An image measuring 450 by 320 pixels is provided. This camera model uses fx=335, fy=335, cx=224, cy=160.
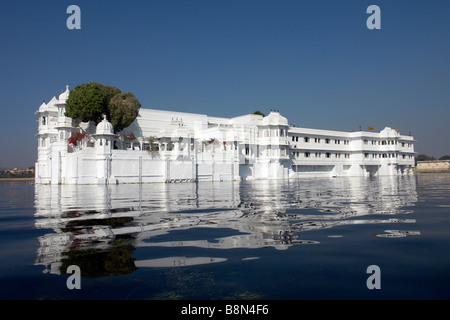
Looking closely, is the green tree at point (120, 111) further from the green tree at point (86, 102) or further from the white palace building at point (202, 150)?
the white palace building at point (202, 150)

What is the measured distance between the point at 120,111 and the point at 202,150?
12.9 metres

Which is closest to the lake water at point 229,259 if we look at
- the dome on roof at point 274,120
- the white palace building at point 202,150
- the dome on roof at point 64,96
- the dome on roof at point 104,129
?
the dome on roof at point 104,129

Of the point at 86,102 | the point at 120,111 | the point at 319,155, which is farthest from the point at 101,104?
the point at 319,155

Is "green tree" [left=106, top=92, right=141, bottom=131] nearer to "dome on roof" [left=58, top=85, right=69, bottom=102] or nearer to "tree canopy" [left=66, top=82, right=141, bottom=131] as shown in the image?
"tree canopy" [left=66, top=82, right=141, bottom=131]

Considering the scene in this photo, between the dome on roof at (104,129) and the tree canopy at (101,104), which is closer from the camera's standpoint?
the dome on roof at (104,129)

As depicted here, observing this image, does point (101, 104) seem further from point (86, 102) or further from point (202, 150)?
point (202, 150)

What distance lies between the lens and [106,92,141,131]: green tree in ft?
142

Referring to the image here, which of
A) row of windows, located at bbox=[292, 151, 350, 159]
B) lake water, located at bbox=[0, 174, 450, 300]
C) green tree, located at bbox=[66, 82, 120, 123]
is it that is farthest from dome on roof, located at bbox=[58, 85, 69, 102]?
lake water, located at bbox=[0, 174, 450, 300]

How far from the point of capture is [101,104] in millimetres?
42000

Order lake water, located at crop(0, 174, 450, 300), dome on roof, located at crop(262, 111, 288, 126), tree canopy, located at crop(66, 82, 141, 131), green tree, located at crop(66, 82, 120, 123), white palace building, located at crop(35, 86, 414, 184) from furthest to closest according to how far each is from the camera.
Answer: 1. dome on roof, located at crop(262, 111, 288, 126)
2. tree canopy, located at crop(66, 82, 141, 131)
3. green tree, located at crop(66, 82, 120, 123)
4. white palace building, located at crop(35, 86, 414, 184)
5. lake water, located at crop(0, 174, 450, 300)

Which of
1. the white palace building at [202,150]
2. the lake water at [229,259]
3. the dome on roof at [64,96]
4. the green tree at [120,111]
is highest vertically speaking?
the dome on roof at [64,96]

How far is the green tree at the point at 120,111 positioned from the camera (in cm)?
4338

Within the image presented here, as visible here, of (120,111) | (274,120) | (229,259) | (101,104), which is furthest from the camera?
(274,120)
